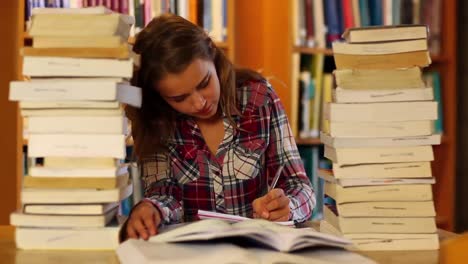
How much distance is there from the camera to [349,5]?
2709mm

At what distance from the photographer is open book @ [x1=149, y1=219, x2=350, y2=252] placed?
0.92 metres

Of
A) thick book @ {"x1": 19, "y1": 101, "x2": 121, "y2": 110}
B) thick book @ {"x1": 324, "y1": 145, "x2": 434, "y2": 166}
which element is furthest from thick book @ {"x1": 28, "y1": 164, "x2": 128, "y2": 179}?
thick book @ {"x1": 324, "y1": 145, "x2": 434, "y2": 166}

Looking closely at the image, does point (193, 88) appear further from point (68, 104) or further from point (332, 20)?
point (332, 20)

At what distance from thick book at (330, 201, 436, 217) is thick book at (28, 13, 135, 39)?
1.77 ft

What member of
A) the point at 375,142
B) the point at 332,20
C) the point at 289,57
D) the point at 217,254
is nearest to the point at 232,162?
the point at 375,142

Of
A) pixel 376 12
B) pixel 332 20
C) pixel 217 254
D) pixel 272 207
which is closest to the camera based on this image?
pixel 217 254

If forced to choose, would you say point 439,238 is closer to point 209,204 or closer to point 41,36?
point 209,204

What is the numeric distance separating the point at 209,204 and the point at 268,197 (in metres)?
0.39

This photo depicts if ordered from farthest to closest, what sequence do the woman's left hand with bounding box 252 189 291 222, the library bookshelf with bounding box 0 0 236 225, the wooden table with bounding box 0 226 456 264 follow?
the library bookshelf with bounding box 0 0 236 225, the woman's left hand with bounding box 252 189 291 222, the wooden table with bounding box 0 226 456 264

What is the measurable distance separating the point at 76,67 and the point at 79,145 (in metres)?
0.13

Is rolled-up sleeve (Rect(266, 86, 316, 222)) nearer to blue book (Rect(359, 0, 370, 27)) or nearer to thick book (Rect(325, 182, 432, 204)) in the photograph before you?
thick book (Rect(325, 182, 432, 204))

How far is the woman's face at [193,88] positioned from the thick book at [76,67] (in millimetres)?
366

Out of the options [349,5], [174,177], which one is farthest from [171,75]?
[349,5]

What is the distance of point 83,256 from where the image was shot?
1.05 m
